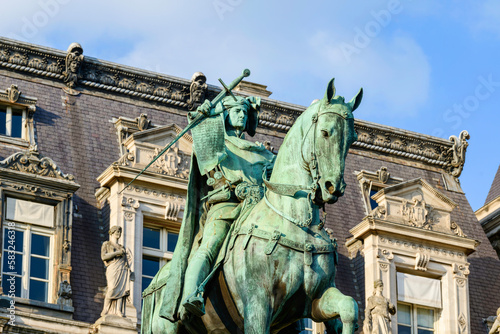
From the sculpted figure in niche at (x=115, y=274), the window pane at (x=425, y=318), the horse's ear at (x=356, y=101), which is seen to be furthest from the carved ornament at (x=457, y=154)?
the horse's ear at (x=356, y=101)

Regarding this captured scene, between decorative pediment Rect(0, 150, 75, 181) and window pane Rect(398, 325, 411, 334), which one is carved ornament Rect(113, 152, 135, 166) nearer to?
decorative pediment Rect(0, 150, 75, 181)

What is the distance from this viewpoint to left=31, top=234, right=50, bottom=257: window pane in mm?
31469

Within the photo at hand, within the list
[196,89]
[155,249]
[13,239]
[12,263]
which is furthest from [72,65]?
[12,263]

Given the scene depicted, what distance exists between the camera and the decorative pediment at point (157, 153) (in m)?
33.2

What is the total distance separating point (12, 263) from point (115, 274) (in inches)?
80.2

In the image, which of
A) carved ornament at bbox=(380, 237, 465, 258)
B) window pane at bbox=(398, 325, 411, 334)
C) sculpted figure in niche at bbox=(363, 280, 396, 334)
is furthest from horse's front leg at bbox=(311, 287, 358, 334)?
carved ornament at bbox=(380, 237, 465, 258)

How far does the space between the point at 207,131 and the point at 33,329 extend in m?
10.3

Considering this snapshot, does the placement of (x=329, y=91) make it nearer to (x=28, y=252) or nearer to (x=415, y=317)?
(x=28, y=252)

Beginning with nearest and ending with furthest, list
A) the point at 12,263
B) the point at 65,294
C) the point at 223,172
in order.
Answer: the point at 223,172 < the point at 12,263 < the point at 65,294

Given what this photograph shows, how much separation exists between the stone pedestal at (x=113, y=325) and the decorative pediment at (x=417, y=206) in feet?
24.3

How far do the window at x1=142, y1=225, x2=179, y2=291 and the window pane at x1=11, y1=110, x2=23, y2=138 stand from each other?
3414mm

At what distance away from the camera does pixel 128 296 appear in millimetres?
30906

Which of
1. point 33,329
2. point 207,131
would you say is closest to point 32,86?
point 33,329

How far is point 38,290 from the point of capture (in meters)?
30.9
